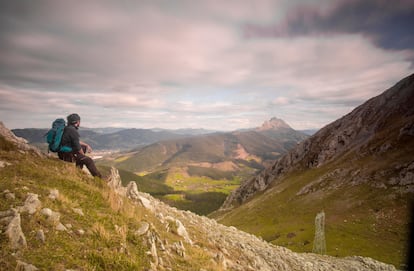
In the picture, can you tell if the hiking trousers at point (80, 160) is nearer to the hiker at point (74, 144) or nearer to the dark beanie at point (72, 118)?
the hiker at point (74, 144)

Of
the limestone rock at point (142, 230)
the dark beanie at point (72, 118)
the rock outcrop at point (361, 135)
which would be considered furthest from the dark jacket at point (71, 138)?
the rock outcrop at point (361, 135)

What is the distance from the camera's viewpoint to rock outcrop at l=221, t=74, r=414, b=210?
10174 centimetres

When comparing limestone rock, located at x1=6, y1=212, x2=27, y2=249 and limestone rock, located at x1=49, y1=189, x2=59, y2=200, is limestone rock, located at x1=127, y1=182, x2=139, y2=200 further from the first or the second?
limestone rock, located at x1=6, y1=212, x2=27, y2=249

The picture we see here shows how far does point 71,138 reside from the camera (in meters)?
15.7

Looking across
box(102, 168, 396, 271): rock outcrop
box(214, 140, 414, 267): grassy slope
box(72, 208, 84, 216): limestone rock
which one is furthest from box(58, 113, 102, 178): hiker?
box(214, 140, 414, 267): grassy slope

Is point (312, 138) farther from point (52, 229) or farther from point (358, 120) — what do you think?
point (52, 229)

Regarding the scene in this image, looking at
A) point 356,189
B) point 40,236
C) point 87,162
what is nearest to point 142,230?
point 40,236

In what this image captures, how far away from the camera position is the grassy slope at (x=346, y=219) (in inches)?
2099

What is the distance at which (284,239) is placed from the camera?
2746 inches

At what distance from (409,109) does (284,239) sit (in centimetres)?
9908

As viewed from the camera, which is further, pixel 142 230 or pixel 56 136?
pixel 56 136

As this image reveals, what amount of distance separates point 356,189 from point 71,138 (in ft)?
306

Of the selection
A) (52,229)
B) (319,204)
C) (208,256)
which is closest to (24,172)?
(52,229)

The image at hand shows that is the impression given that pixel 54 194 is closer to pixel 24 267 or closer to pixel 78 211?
pixel 78 211
